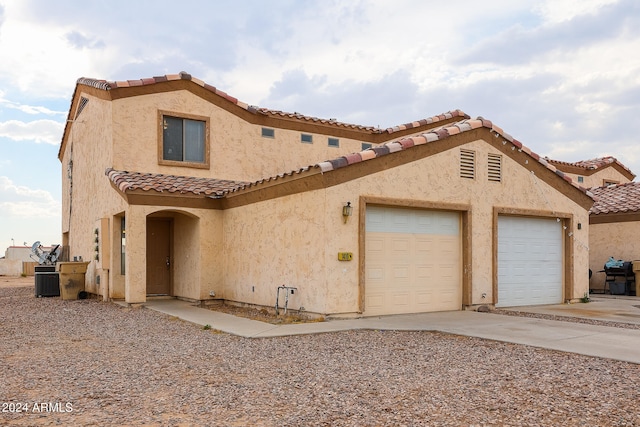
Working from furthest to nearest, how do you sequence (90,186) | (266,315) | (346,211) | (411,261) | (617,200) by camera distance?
1. (617,200)
2. (90,186)
3. (266,315)
4. (411,261)
5. (346,211)

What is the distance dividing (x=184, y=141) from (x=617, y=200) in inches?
627

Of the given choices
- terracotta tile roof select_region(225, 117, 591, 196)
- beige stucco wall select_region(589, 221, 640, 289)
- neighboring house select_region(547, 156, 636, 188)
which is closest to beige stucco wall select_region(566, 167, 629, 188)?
neighboring house select_region(547, 156, 636, 188)

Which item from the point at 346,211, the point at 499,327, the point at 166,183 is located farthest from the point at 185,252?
the point at 499,327

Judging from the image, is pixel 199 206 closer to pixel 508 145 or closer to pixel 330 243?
pixel 330 243

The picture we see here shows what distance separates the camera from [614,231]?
67.8ft

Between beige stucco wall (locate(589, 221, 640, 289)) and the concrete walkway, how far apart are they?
255 inches

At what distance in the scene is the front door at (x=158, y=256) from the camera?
18.1 meters

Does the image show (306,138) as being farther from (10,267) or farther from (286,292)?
(10,267)

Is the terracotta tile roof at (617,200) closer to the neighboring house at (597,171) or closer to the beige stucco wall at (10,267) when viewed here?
the neighboring house at (597,171)

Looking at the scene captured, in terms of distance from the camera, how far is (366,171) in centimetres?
1238

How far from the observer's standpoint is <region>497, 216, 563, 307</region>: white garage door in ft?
48.8

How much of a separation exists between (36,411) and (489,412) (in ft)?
14.5

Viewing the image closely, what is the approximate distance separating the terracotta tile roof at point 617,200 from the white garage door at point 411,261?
9.62 m

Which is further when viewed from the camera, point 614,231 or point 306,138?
point 614,231
